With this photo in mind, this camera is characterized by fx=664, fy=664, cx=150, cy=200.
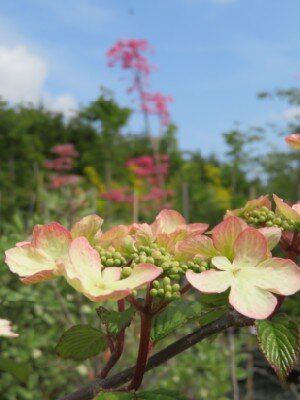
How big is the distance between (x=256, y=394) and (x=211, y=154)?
11.5 metres

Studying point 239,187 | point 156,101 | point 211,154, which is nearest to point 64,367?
point 156,101

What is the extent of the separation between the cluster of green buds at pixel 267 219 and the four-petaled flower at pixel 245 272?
0.23 feet

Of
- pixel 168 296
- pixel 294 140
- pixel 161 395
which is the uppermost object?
pixel 294 140

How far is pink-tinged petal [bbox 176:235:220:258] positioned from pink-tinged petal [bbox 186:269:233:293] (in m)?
0.03

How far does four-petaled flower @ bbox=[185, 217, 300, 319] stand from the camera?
0.54 meters

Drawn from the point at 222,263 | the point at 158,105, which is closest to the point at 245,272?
the point at 222,263

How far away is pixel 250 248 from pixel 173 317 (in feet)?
0.39

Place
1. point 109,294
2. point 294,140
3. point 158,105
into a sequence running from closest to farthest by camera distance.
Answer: point 109,294
point 294,140
point 158,105

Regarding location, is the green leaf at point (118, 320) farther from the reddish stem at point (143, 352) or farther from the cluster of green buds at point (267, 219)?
the cluster of green buds at point (267, 219)

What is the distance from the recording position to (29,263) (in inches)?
23.3

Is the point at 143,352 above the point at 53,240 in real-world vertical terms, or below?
below

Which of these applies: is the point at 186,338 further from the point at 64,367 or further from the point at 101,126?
the point at 101,126

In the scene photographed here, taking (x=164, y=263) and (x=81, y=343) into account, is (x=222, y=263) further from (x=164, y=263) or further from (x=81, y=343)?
(x=81, y=343)

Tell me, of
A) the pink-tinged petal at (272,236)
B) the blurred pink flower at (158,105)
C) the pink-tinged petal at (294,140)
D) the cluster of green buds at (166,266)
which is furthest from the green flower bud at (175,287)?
the blurred pink flower at (158,105)
